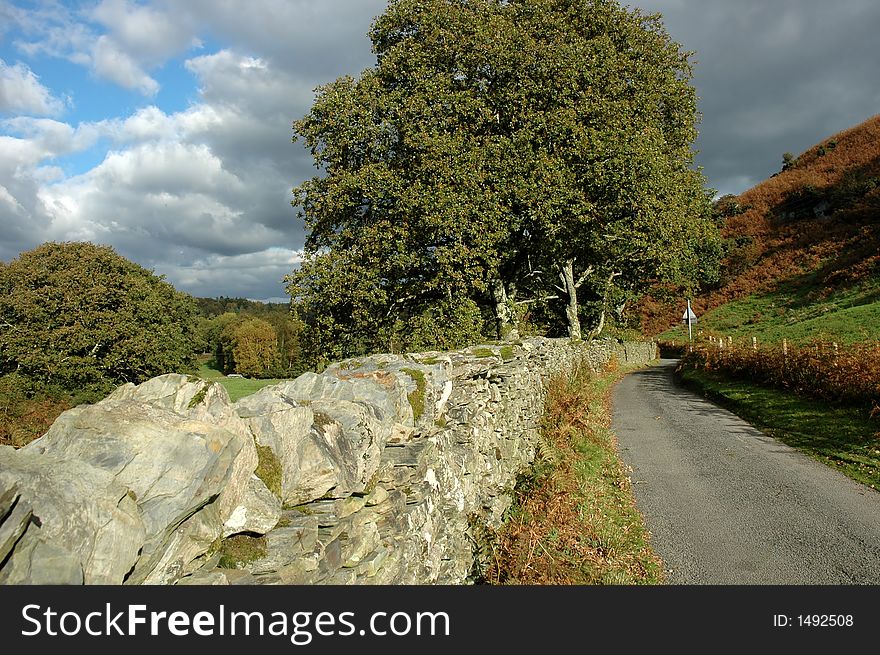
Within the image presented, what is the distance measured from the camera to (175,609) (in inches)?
99.7

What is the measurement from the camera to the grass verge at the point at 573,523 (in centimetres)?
645

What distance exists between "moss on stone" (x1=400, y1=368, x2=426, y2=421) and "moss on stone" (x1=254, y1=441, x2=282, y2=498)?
6.87ft

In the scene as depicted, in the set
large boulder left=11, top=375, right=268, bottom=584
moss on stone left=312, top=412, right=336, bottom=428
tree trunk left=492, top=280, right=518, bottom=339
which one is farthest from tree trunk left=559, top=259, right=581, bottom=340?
large boulder left=11, top=375, right=268, bottom=584

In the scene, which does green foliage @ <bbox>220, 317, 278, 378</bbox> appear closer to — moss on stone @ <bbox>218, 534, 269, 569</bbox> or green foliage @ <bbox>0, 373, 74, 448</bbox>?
green foliage @ <bbox>0, 373, 74, 448</bbox>

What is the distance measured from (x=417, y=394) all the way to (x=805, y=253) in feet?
199

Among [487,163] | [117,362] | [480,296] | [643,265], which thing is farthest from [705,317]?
[117,362]

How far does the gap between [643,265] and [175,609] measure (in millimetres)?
28356

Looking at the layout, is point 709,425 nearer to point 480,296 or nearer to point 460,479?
point 480,296

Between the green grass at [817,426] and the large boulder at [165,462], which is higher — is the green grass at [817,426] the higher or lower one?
the lower one

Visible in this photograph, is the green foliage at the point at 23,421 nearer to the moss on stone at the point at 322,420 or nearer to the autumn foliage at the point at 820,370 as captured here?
the moss on stone at the point at 322,420

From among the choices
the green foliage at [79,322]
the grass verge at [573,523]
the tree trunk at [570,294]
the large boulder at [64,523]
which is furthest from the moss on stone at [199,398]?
the green foliage at [79,322]

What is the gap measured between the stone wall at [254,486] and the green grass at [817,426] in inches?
359

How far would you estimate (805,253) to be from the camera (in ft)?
174

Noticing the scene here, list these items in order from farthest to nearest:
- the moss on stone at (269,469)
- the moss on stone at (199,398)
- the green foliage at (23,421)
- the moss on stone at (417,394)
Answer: the green foliage at (23,421)
the moss on stone at (417,394)
the moss on stone at (269,469)
the moss on stone at (199,398)
